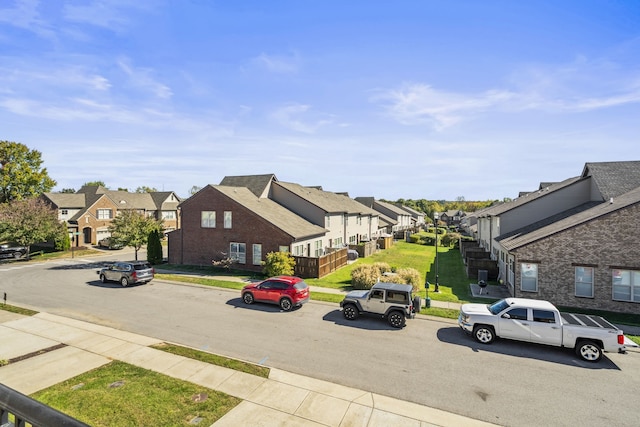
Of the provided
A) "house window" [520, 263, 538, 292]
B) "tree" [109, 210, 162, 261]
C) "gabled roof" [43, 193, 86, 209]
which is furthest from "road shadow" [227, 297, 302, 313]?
"gabled roof" [43, 193, 86, 209]

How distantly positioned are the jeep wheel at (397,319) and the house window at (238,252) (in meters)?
16.9

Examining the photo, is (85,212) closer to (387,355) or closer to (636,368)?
(387,355)

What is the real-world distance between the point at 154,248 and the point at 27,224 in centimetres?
1572

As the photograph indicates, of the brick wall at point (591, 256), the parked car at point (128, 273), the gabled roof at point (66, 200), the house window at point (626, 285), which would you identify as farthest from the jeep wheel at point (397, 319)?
the gabled roof at point (66, 200)

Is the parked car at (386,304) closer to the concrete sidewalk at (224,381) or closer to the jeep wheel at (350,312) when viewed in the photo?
the jeep wheel at (350,312)

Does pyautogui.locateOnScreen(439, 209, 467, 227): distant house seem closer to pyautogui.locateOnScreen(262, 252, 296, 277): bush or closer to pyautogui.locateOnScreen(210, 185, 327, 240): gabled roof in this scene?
pyautogui.locateOnScreen(210, 185, 327, 240): gabled roof

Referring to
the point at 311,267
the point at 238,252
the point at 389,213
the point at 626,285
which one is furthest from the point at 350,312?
the point at 389,213

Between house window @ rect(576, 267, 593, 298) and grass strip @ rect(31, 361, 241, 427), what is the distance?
65.3 ft

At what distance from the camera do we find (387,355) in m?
13.4

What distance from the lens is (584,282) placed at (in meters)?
19.4

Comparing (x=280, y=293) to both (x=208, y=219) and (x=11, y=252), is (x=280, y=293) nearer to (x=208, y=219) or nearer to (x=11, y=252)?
(x=208, y=219)

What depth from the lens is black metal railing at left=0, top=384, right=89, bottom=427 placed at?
1.91 meters

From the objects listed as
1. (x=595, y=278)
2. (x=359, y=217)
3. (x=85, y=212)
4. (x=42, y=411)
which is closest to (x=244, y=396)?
(x=42, y=411)

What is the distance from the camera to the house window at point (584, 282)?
1927 cm
